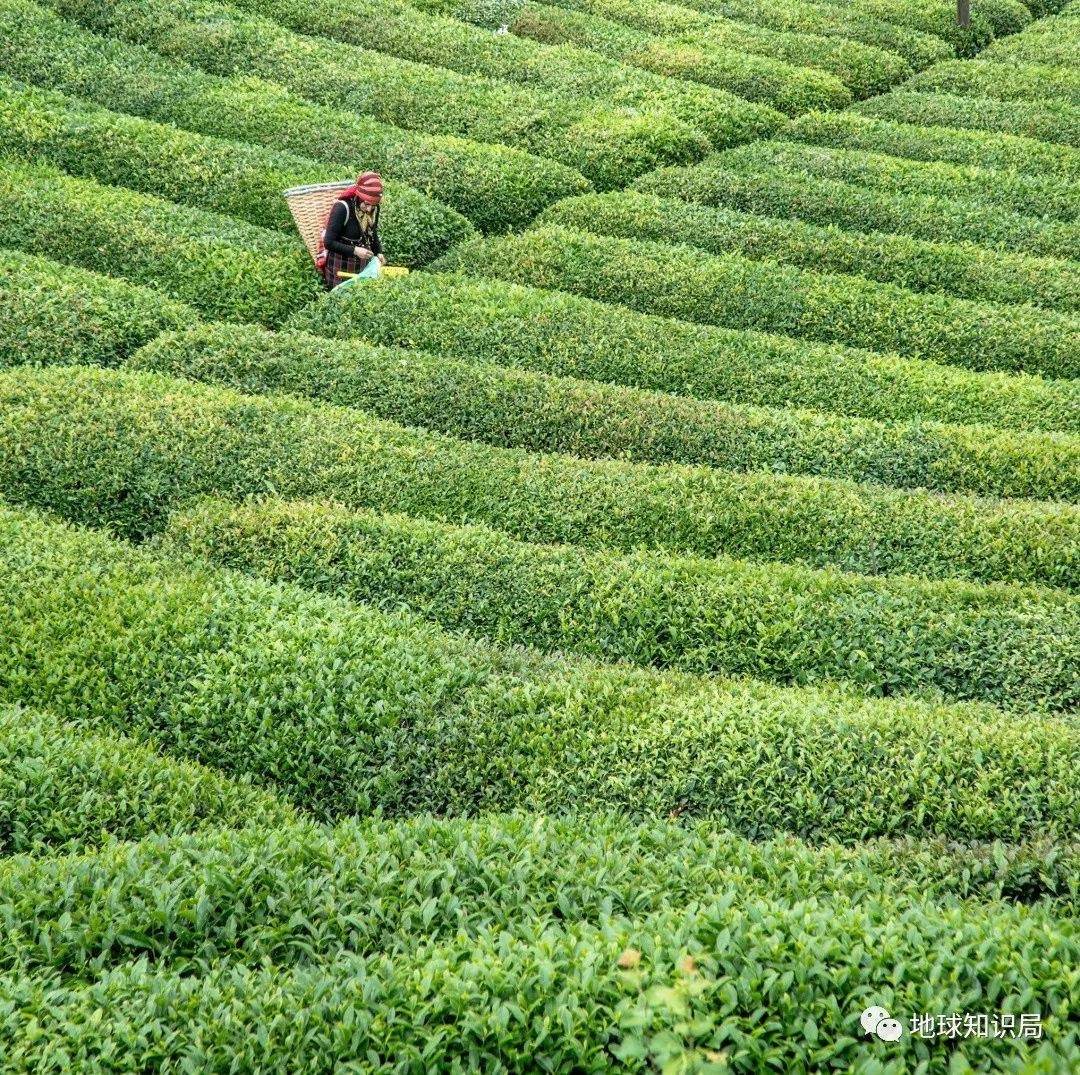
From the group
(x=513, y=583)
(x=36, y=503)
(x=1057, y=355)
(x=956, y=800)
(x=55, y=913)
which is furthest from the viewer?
(x=1057, y=355)

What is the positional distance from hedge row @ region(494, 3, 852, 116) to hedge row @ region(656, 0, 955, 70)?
2769 millimetres

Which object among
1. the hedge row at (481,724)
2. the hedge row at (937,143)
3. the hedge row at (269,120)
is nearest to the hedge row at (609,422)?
the hedge row at (481,724)

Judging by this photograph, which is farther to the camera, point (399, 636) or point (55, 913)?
point (399, 636)

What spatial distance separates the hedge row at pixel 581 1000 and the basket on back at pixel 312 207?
1396 cm

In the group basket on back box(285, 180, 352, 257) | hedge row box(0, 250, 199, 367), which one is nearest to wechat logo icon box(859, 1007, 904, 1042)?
hedge row box(0, 250, 199, 367)

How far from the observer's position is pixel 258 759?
894 cm

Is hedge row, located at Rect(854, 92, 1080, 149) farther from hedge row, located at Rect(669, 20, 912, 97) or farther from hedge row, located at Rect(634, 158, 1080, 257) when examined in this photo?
hedge row, located at Rect(634, 158, 1080, 257)

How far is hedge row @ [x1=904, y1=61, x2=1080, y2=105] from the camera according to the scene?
26156mm

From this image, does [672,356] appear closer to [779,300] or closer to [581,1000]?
[779,300]

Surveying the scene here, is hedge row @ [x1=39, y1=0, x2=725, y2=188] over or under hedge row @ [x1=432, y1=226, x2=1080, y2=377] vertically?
over

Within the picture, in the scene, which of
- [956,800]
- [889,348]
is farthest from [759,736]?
[889,348]

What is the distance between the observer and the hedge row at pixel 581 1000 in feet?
17.9

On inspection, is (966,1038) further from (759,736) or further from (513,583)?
(513,583)

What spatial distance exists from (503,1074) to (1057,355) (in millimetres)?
13826
